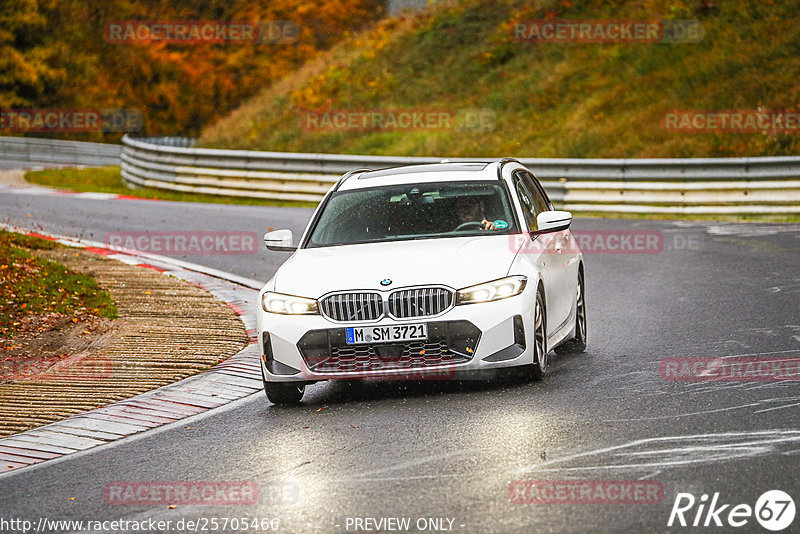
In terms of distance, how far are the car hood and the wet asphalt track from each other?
0.85m

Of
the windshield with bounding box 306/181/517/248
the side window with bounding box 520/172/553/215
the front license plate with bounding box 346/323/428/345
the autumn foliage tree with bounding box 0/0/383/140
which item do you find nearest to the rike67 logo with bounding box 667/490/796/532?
the front license plate with bounding box 346/323/428/345

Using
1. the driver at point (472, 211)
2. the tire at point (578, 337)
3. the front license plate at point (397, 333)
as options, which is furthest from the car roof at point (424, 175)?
the front license plate at point (397, 333)

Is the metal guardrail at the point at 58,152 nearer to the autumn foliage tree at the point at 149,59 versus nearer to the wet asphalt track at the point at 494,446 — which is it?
Result: the autumn foliage tree at the point at 149,59

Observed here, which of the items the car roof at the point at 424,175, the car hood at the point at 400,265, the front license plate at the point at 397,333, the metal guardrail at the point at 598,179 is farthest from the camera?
the metal guardrail at the point at 598,179

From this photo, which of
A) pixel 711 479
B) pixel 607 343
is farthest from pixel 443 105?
pixel 711 479

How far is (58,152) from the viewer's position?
49.5m

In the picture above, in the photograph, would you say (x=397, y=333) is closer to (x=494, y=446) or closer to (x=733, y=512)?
(x=494, y=446)

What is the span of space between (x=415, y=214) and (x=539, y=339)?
160cm

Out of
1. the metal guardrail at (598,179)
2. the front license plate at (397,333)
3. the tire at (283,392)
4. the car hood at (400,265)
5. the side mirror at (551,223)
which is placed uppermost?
the side mirror at (551,223)

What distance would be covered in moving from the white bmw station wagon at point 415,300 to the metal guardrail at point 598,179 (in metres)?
11.8

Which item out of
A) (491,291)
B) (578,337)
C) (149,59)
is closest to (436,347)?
(491,291)

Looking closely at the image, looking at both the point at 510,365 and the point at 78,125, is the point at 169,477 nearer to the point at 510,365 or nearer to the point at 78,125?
the point at 510,365

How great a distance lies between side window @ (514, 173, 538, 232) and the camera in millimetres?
10211

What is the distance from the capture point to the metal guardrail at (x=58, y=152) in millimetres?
48656
